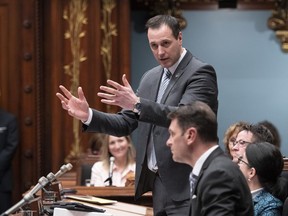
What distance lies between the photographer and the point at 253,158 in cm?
414

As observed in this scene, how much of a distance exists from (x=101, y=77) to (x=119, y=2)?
719 millimetres

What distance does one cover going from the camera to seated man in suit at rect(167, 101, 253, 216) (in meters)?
2.89

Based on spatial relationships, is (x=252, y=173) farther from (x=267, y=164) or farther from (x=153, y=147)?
(x=153, y=147)

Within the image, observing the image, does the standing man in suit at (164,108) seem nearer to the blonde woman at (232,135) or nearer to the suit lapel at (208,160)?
the suit lapel at (208,160)

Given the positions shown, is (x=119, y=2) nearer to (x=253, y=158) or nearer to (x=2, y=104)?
(x=2, y=104)

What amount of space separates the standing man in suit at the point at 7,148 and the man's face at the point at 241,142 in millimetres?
3128

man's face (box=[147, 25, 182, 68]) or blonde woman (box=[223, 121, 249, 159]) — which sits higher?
man's face (box=[147, 25, 182, 68])

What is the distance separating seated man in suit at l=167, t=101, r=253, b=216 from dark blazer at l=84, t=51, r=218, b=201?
0.54 meters

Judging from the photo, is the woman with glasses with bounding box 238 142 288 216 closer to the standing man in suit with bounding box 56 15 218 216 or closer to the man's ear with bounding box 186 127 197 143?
the standing man in suit with bounding box 56 15 218 216

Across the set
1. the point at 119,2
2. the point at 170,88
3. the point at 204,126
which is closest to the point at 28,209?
the point at 170,88

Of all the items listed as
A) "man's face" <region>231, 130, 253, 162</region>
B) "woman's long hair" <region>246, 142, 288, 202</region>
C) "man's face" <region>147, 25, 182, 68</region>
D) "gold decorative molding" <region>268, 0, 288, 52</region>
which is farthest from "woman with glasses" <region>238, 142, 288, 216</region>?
"gold decorative molding" <region>268, 0, 288, 52</region>

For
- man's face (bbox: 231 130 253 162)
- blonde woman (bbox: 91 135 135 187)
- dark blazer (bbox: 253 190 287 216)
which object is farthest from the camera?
blonde woman (bbox: 91 135 135 187)

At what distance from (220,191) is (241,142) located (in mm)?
1782

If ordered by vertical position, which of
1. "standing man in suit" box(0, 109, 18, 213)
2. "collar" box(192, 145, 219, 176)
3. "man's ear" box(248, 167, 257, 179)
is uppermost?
"collar" box(192, 145, 219, 176)
